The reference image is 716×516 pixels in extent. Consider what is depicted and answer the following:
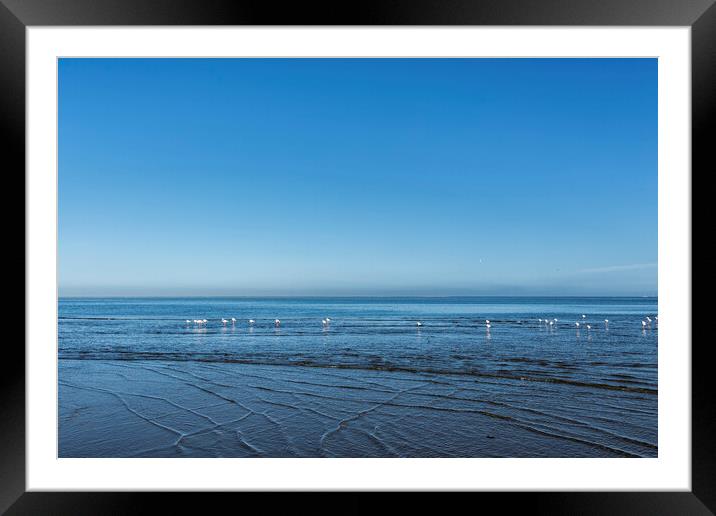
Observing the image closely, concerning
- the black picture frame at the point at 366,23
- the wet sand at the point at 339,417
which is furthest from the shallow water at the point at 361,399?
the black picture frame at the point at 366,23

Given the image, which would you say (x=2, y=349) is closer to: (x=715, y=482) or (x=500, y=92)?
(x=715, y=482)

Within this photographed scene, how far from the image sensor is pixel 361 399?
4562 millimetres

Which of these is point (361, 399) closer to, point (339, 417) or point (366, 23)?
point (339, 417)

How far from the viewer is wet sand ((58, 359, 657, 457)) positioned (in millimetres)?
3072

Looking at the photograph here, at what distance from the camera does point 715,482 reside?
4.17ft

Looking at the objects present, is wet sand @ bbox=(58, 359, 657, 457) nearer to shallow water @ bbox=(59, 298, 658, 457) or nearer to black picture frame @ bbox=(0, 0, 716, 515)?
shallow water @ bbox=(59, 298, 658, 457)

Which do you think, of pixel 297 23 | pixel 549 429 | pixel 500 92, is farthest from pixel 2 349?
pixel 500 92

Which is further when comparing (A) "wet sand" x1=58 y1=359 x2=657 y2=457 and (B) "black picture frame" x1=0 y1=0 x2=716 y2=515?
(A) "wet sand" x1=58 y1=359 x2=657 y2=457

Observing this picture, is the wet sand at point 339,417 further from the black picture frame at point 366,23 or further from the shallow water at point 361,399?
the black picture frame at point 366,23

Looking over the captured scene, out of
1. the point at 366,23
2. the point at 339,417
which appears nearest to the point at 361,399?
the point at 339,417

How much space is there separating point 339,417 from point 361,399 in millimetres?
764

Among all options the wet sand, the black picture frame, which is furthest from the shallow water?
the black picture frame

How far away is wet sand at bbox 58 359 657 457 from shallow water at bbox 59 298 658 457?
2 centimetres

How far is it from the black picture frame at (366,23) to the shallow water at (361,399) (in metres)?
1.71
